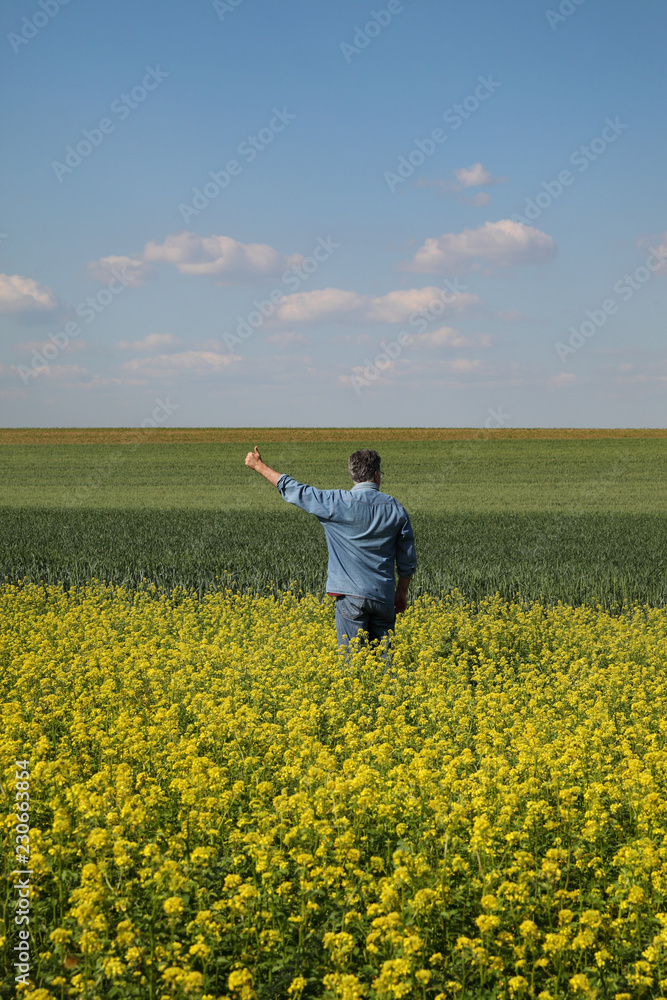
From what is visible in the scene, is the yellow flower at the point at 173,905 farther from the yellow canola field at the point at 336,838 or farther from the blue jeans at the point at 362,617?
the blue jeans at the point at 362,617

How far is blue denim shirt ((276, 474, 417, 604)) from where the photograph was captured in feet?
23.9

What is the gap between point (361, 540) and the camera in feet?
24.3

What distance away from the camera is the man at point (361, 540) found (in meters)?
7.29

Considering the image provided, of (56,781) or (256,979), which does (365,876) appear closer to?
(256,979)

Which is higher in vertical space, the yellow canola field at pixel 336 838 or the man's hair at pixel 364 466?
the man's hair at pixel 364 466

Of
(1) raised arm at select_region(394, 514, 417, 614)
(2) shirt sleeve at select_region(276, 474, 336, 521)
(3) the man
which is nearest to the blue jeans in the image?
(3) the man

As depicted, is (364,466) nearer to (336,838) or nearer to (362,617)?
(362,617)

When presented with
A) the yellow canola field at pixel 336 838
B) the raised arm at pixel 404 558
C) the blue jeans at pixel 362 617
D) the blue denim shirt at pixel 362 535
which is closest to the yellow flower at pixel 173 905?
the yellow canola field at pixel 336 838

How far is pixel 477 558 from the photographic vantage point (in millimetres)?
Answer: 15930

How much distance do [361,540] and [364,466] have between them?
708 mm

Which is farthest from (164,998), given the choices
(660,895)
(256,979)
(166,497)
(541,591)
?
(166,497)

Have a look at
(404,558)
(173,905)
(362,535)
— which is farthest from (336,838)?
(404,558)

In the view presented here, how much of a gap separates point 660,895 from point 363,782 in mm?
1678

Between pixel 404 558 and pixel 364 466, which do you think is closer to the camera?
pixel 364 466
